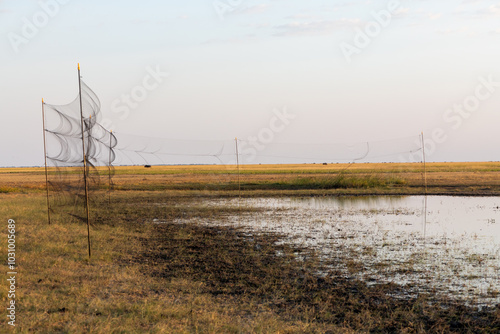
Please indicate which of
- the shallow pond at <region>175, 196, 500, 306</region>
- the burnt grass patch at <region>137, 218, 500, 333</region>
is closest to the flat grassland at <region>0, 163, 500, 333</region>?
the burnt grass patch at <region>137, 218, 500, 333</region>

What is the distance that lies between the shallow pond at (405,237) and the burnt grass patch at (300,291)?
2.07 ft

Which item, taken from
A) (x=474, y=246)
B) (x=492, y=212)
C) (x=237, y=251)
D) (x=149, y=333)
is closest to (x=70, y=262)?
(x=237, y=251)

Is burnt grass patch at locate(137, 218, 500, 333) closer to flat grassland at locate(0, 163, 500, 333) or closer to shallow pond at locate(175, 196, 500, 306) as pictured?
flat grassland at locate(0, 163, 500, 333)

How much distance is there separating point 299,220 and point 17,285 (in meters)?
12.5

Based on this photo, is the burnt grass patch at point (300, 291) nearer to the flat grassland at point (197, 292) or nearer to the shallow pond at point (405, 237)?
the flat grassland at point (197, 292)

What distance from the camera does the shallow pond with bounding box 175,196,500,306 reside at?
9.41 meters

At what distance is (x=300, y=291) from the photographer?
8.55m

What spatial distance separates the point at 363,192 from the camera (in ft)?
112

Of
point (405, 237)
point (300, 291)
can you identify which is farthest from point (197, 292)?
point (405, 237)

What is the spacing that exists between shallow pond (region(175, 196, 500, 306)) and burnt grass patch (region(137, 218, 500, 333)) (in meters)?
0.63

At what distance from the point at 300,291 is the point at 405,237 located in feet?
24.2

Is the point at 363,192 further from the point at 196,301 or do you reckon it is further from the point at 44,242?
the point at 196,301

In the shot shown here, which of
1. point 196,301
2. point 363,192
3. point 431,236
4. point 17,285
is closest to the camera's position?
point 196,301

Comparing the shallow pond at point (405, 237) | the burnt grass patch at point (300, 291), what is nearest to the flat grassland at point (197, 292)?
the burnt grass patch at point (300, 291)
